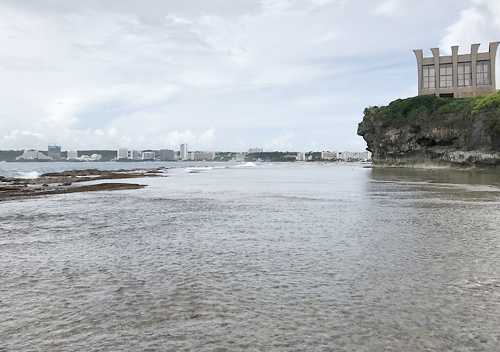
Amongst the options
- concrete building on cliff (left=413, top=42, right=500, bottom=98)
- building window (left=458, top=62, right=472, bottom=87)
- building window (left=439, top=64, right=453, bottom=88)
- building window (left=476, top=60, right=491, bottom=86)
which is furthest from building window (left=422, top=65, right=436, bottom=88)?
building window (left=476, top=60, right=491, bottom=86)

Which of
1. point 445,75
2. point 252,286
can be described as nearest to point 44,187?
point 252,286

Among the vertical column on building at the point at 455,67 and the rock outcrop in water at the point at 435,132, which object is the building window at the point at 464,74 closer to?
the vertical column on building at the point at 455,67

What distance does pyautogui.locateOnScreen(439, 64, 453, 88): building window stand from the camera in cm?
10825

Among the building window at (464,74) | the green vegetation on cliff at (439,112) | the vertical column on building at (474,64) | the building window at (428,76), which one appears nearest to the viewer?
the green vegetation on cliff at (439,112)

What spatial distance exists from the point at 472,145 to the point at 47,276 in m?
85.2

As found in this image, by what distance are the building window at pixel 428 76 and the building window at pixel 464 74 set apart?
6.69 meters

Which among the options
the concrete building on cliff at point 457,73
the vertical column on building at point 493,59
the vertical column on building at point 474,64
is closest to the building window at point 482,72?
the concrete building on cliff at point 457,73

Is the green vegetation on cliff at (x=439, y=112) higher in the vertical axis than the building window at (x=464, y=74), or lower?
lower

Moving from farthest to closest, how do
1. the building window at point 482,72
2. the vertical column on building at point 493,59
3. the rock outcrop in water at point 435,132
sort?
the building window at point 482,72 → the vertical column on building at point 493,59 → the rock outcrop in water at point 435,132

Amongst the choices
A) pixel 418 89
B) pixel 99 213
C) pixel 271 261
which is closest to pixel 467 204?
pixel 271 261

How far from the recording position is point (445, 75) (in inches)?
4286

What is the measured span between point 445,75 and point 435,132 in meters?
26.3

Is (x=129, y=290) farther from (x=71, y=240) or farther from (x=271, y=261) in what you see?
(x=71, y=240)

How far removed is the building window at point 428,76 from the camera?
10969 cm
